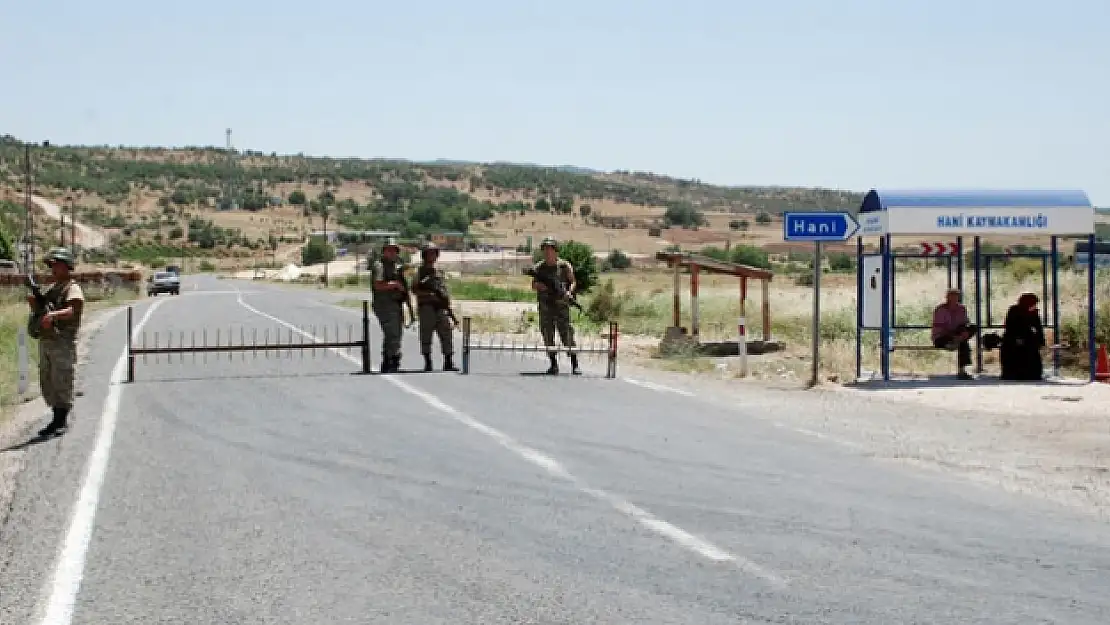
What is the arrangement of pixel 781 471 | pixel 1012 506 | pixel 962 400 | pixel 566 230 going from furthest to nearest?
1. pixel 566 230
2. pixel 962 400
3. pixel 781 471
4. pixel 1012 506

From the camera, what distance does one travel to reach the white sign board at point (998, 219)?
21031 mm

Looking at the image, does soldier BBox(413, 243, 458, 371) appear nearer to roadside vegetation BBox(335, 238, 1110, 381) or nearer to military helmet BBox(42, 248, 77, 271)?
roadside vegetation BBox(335, 238, 1110, 381)

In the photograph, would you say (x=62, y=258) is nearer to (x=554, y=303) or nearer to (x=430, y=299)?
(x=430, y=299)

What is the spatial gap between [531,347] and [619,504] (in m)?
14.9

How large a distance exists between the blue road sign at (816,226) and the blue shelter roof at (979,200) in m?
0.85

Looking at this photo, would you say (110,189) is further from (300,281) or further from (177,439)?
(177,439)

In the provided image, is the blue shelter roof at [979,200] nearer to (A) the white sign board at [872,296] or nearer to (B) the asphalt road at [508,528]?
(A) the white sign board at [872,296]

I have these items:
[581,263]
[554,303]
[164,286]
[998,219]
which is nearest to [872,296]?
[998,219]

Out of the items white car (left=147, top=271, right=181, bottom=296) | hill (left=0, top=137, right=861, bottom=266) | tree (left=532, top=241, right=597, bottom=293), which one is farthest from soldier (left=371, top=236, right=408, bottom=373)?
hill (left=0, top=137, right=861, bottom=266)

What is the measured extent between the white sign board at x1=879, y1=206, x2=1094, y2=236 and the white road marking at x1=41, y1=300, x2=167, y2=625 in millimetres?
11719

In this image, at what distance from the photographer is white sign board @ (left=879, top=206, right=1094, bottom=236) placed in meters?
21.0

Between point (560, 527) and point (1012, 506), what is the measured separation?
3.70 meters

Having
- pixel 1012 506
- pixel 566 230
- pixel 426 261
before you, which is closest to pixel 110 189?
pixel 566 230

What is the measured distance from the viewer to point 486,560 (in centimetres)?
865
